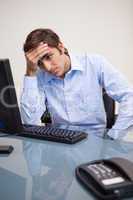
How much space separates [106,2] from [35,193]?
2363 mm

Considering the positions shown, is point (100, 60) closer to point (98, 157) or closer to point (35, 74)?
point (35, 74)

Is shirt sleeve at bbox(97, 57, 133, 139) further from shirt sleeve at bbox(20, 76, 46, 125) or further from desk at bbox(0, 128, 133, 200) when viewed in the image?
shirt sleeve at bbox(20, 76, 46, 125)

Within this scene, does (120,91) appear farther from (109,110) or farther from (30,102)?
(30,102)

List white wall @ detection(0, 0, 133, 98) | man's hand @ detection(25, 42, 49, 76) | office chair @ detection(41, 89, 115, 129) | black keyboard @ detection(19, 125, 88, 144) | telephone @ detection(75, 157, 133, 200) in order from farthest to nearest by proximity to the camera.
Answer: white wall @ detection(0, 0, 133, 98) → office chair @ detection(41, 89, 115, 129) → man's hand @ detection(25, 42, 49, 76) → black keyboard @ detection(19, 125, 88, 144) → telephone @ detection(75, 157, 133, 200)

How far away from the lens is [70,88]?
174 centimetres

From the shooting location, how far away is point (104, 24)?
2.88m

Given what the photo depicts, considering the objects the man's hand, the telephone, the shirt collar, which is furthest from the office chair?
the telephone

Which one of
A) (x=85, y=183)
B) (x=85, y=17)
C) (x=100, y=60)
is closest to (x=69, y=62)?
(x=100, y=60)

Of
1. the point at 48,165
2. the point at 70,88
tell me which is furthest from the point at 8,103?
the point at 70,88

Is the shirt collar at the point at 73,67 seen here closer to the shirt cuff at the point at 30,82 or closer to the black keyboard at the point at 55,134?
the shirt cuff at the point at 30,82

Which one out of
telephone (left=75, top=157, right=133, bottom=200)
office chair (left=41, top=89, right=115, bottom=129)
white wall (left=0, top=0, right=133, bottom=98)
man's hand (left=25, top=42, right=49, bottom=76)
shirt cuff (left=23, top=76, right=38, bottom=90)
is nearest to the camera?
telephone (left=75, top=157, right=133, bottom=200)

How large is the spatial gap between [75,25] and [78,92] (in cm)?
125

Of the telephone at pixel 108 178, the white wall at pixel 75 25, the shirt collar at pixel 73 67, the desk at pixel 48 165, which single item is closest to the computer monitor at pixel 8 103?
the desk at pixel 48 165

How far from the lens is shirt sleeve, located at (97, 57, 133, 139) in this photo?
1.57 meters
